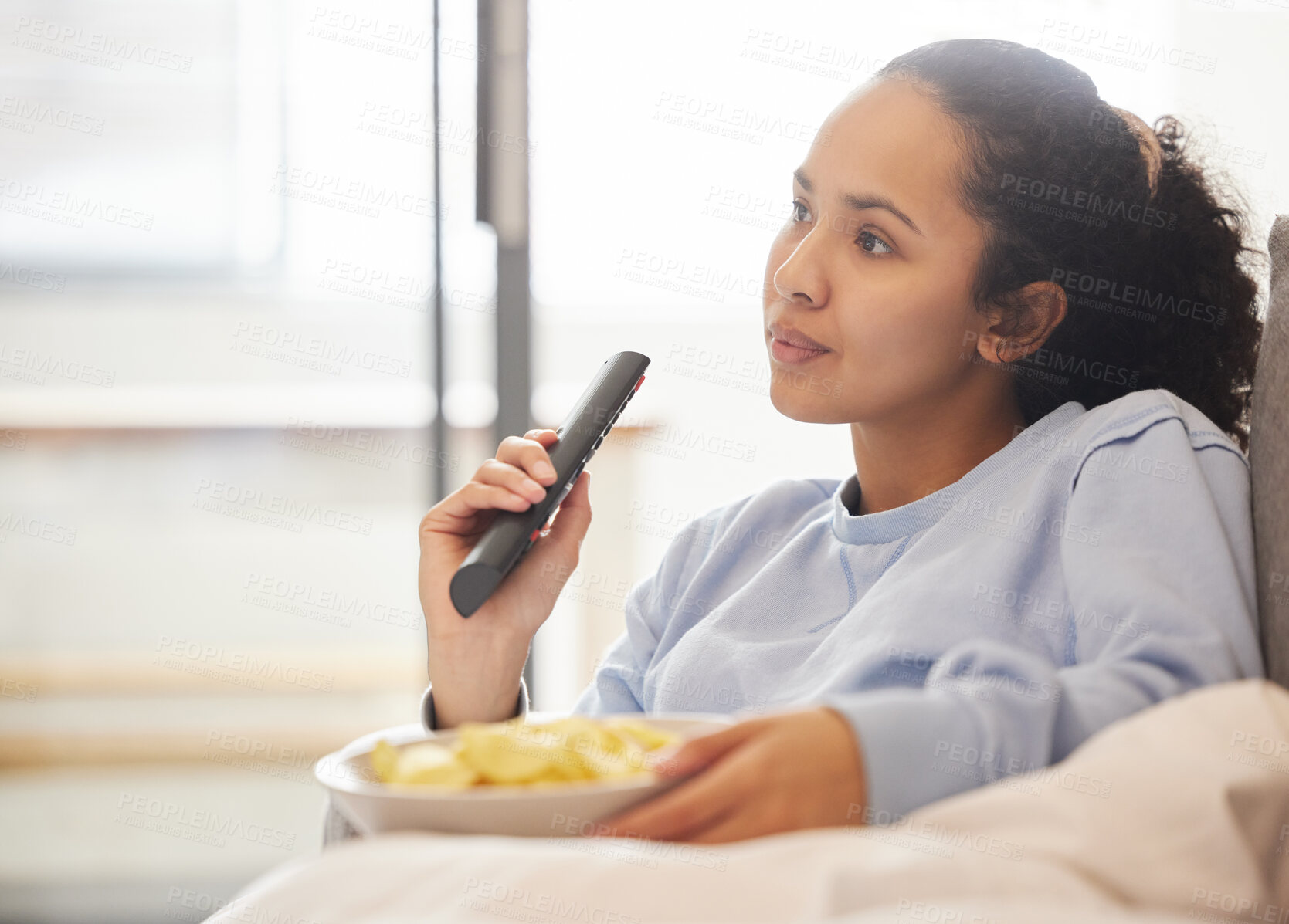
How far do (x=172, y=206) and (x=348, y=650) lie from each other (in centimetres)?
92

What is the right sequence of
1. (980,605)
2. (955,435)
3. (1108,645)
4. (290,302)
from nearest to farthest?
(1108,645) < (980,605) < (955,435) < (290,302)

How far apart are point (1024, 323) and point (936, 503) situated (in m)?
0.21

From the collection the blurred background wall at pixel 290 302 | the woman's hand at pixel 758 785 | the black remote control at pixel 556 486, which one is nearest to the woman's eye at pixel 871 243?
the black remote control at pixel 556 486

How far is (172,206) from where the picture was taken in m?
2.07

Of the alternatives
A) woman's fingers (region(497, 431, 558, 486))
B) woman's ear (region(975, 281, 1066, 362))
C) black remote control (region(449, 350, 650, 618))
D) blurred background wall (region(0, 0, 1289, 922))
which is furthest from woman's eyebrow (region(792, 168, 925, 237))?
blurred background wall (region(0, 0, 1289, 922))

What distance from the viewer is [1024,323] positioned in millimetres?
1022

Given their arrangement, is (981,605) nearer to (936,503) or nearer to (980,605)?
(980,605)

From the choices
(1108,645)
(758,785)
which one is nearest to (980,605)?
(1108,645)

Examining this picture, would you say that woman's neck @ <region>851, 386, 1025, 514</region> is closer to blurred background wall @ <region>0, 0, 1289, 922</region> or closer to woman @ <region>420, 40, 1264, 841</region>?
woman @ <region>420, 40, 1264, 841</region>

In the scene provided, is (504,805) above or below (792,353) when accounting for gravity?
below

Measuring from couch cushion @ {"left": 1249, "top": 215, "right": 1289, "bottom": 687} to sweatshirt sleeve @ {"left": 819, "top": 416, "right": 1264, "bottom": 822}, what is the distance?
14 mm

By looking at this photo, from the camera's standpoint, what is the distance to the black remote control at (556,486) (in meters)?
0.82

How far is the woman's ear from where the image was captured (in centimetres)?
101

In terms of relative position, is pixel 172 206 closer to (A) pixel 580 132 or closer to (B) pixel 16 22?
(B) pixel 16 22
